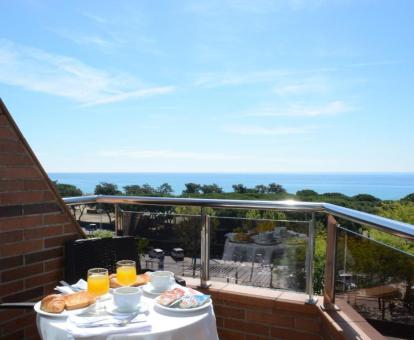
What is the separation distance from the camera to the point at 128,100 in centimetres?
2392

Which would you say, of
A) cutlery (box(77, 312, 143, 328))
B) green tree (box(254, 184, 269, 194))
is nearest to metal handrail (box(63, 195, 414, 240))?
cutlery (box(77, 312, 143, 328))

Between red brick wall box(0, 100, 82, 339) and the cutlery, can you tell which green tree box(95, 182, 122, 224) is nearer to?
red brick wall box(0, 100, 82, 339)

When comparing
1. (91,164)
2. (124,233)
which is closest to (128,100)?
(91,164)

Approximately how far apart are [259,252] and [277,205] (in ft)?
2.50

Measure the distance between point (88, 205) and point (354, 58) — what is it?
20658 millimetres

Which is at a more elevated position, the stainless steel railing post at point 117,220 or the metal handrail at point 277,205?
the metal handrail at point 277,205

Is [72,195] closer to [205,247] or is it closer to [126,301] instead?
[205,247]

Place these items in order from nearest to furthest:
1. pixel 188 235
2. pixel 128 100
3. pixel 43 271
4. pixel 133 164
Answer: pixel 43 271, pixel 188 235, pixel 128 100, pixel 133 164

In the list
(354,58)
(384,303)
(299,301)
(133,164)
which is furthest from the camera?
(133,164)

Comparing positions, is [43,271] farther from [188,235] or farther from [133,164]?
[133,164]

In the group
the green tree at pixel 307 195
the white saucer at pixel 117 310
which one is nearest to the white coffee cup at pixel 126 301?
the white saucer at pixel 117 310

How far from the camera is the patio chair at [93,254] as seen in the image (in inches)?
104

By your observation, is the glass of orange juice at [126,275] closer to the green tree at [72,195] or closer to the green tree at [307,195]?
the green tree at [72,195]

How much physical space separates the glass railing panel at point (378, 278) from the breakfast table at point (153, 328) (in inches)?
38.0
